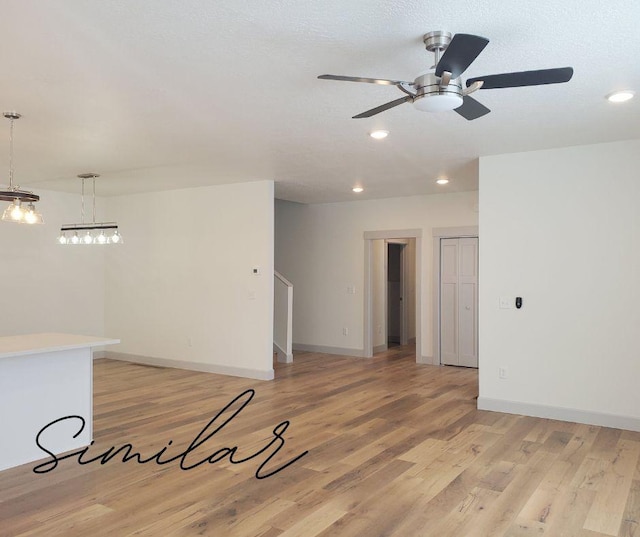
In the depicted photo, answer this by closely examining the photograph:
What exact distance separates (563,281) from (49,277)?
678cm

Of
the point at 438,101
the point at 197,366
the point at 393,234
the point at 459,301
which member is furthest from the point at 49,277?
the point at 438,101

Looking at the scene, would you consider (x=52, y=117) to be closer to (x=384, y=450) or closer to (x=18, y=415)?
(x=18, y=415)

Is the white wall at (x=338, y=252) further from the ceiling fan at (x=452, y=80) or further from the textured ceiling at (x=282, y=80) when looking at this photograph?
the ceiling fan at (x=452, y=80)

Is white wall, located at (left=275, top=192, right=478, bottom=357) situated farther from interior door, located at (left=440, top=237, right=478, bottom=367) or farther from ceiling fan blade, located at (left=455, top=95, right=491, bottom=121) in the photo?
ceiling fan blade, located at (left=455, top=95, right=491, bottom=121)

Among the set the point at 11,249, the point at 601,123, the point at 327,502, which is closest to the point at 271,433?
the point at 327,502

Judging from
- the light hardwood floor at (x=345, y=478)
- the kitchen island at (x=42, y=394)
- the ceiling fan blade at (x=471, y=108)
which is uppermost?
the ceiling fan blade at (x=471, y=108)

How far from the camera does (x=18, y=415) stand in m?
3.85

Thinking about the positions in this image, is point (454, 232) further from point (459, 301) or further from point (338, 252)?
point (338, 252)

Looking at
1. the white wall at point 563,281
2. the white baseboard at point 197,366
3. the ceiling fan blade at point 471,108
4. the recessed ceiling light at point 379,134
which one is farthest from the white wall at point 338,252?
the ceiling fan blade at point 471,108

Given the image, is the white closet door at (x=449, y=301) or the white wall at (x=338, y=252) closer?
the white closet door at (x=449, y=301)

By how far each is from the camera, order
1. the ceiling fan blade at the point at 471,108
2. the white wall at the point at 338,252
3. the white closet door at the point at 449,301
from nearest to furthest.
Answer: the ceiling fan blade at the point at 471,108, the white closet door at the point at 449,301, the white wall at the point at 338,252

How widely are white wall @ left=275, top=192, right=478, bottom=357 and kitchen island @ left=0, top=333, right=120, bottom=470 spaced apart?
524 cm

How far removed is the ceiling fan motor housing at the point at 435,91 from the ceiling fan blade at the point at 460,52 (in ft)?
0.36

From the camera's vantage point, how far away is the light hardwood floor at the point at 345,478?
294 cm
